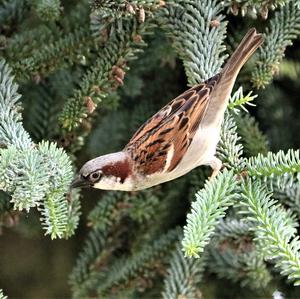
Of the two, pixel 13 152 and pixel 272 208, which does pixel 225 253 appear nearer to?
pixel 272 208

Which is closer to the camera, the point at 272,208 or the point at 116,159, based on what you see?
the point at 272,208

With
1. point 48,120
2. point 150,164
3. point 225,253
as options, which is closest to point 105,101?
point 48,120

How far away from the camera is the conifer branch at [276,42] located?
169 cm

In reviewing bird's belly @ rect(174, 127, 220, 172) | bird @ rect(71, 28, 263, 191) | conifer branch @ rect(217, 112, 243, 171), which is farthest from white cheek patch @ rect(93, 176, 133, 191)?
conifer branch @ rect(217, 112, 243, 171)

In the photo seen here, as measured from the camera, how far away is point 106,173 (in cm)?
153

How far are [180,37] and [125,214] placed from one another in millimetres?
636

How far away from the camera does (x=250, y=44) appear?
158 centimetres

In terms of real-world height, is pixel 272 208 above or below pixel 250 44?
below

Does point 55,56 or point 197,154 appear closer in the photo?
point 197,154

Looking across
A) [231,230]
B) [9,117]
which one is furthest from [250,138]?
[9,117]

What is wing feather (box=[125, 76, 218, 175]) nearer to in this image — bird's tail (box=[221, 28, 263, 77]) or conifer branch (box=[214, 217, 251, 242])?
bird's tail (box=[221, 28, 263, 77])

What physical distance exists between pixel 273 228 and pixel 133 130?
906mm

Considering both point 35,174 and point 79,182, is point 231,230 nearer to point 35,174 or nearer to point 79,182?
point 79,182

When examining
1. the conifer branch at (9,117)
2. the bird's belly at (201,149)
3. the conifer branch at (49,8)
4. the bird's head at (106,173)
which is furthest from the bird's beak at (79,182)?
the conifer branch at (49,8)
